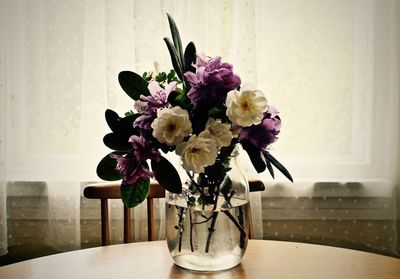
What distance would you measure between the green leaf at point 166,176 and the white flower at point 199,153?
56 mm

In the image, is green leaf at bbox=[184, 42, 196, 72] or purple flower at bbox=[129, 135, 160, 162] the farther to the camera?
green leaf at bbox=[184, 42, 196, 72]

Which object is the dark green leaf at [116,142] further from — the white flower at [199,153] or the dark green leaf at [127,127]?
the white flower at [199,153]

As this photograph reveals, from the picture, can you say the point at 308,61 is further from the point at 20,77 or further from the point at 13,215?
the point at 13,215

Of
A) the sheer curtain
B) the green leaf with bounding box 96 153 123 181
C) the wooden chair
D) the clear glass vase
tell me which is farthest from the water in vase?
the sheer curtain

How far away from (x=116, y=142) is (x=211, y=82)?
22 cm

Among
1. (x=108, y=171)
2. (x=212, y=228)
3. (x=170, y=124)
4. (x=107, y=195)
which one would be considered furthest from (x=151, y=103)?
(x=107, y=195)

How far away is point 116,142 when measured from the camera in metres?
0.99

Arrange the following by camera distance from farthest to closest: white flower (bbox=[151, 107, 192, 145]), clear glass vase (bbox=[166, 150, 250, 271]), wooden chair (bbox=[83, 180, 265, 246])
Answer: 1. wooden chair (bbox=[83, 180, 265, 246])
2. clear glass vase (bbox=[166, 150, 250, 271])
3. white flower (bbox=[151, 107, 192, 145])

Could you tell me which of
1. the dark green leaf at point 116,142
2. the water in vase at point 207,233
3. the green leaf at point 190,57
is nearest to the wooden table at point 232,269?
the water in vase at point 207,233

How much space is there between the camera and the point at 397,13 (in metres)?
1.83

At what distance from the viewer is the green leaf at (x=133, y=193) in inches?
38.9

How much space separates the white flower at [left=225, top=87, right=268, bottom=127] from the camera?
928 mm

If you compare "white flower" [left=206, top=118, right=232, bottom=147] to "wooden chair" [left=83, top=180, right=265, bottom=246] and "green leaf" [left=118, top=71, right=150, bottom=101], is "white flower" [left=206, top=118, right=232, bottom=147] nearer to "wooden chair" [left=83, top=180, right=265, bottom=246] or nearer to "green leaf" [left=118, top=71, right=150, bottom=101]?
"green leaf" [left=118, top=71, right=150, bottom=101]

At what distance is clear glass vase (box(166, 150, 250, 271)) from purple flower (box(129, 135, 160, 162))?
12 centimetres
